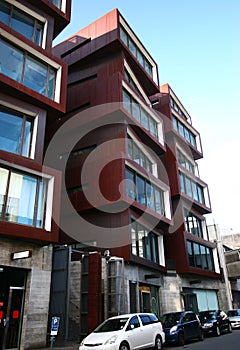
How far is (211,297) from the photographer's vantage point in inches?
1266

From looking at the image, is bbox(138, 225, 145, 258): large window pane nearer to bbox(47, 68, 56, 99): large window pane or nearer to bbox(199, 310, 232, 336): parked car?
bbox(199, 310, 232, 336): parked car

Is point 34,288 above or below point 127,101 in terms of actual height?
below

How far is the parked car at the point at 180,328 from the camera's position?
49.5 ft

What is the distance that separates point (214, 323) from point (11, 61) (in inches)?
761

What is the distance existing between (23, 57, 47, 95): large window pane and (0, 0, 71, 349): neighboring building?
0.04 m

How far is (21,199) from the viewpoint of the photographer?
48.2ft

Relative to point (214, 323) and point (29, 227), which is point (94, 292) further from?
point (214, 323)

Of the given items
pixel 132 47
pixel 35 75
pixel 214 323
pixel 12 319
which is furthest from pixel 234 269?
pixel 35 75

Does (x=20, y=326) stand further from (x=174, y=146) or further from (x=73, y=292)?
(x=174, y=146)

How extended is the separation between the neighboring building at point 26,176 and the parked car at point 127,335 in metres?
3.76

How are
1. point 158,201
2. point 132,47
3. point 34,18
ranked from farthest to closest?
point 132,47
point 158,201
point 34,18

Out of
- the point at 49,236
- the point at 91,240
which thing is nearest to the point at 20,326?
the point at 49,236

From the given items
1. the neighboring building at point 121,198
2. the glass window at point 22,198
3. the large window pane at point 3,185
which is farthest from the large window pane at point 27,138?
the neighboring building at point 121,198

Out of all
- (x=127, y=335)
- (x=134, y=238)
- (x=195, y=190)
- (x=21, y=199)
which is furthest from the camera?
(x=195, y=190)
